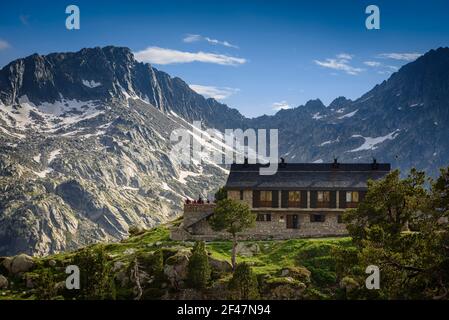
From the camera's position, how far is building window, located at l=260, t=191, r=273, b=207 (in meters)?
97.4

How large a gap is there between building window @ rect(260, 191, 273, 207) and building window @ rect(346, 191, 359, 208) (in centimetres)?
1143

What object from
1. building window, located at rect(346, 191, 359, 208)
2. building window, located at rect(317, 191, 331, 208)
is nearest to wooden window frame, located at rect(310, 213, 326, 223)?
building window, located at rect(317, 191, 331, 208)

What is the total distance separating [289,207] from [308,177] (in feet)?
19.8

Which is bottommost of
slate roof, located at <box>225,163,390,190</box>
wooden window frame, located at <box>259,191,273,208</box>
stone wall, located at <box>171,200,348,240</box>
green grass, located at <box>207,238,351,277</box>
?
green grass, located at <box>207,238,351,277</box>

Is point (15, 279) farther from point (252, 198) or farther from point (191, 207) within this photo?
point (252, 198)

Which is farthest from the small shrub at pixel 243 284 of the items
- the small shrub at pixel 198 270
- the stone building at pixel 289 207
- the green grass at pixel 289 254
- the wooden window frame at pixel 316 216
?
the wooden window frame at pixel 316 216

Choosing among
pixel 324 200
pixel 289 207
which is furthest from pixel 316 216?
pixel 289 207

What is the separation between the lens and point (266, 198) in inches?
3841

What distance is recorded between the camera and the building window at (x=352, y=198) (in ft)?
316

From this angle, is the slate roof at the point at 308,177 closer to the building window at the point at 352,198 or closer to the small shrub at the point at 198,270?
the building window at the point at 352,198

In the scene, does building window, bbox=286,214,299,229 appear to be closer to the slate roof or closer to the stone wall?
the stone wall
